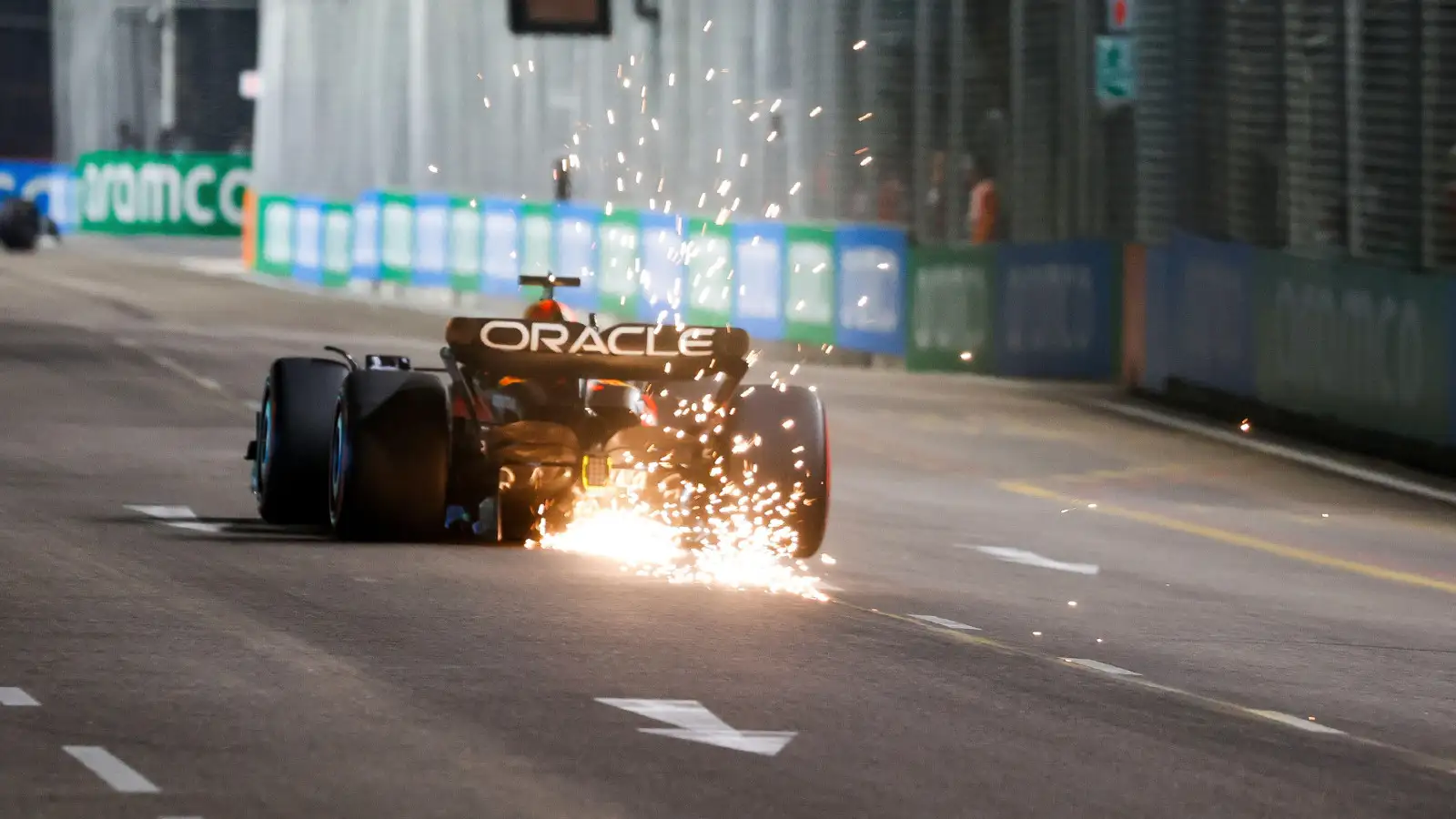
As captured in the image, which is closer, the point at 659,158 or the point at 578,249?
the point at 578,249

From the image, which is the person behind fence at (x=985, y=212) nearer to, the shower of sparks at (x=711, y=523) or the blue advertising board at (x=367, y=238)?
the blue advertising board at (x=367, y=238)

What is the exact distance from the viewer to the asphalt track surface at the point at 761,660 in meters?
8.80

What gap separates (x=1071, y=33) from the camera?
30109mm

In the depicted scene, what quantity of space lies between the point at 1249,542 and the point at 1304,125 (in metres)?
8.36

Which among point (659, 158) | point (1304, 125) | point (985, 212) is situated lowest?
point (985, 212)

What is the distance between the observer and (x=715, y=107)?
39.6 meters

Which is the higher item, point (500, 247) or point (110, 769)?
point (500, 247)

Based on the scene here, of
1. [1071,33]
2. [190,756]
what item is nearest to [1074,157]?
[1071,33]

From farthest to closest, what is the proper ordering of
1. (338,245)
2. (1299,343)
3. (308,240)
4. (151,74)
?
(151,74), (308,240), (338,245), (1299,343)

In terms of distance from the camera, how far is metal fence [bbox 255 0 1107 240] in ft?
102

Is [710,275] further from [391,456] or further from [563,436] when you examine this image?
[563,436]

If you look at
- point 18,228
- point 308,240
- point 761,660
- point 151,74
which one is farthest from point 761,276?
point 151,74

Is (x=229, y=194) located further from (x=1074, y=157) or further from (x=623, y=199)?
(x=1074, y=157)

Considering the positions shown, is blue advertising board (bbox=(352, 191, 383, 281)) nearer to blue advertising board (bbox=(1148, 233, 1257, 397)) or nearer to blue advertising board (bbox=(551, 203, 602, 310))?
blue advertising board (bbox=(551, 203, 602, 310))
